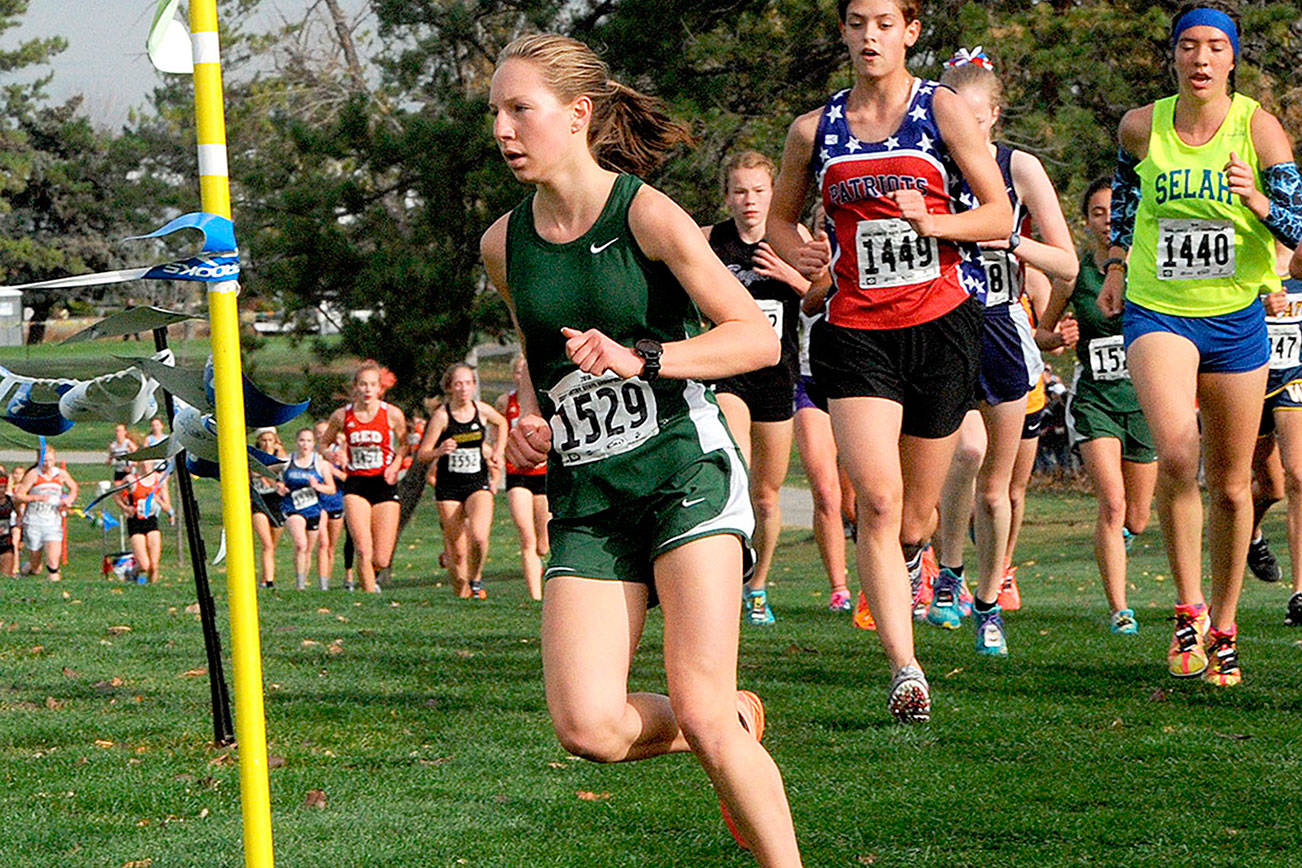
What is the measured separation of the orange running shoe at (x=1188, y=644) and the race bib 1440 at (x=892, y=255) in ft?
5.69

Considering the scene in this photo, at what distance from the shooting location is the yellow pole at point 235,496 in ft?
9.84

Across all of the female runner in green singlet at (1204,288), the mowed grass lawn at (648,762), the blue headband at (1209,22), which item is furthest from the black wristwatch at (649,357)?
the blue headband at (1209,22)

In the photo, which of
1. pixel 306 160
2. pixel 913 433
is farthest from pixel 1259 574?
pixel 306 160

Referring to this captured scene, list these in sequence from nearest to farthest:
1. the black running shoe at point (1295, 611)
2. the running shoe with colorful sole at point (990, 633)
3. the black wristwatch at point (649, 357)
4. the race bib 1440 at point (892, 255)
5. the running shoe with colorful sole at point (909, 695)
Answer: the black wristwatch at point (649, 357) < the running shoe with colorful sole at point (909, 695) < the race bib 1440 at point (892, 255) < the running shoe with colorful sole at point (990, 633) < the black running shoe at point (1295, 611)

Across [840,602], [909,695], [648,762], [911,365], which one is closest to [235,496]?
[648,762]

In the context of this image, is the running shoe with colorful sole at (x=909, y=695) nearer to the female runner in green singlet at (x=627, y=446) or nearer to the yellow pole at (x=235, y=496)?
the female runner in green singlet at (x=627, y=446)

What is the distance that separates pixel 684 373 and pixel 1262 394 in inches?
134

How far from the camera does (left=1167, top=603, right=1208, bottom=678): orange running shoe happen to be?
20.7 feet

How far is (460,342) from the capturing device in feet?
73.0

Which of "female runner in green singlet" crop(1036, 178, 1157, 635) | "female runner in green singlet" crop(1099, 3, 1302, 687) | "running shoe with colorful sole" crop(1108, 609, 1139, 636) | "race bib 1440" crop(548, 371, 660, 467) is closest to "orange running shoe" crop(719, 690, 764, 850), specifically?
"race bib 1440" crop(548, 371, 660, 467)

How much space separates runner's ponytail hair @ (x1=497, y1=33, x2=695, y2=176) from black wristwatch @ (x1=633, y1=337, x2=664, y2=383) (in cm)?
72

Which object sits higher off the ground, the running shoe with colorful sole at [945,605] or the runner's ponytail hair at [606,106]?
the runner's ponytail hair at [606,106]

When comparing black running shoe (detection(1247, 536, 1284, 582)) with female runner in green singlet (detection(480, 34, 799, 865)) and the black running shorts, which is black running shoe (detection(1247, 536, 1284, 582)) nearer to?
the black running shorts

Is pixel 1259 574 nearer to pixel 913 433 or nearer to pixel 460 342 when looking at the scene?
pixel 913 433
